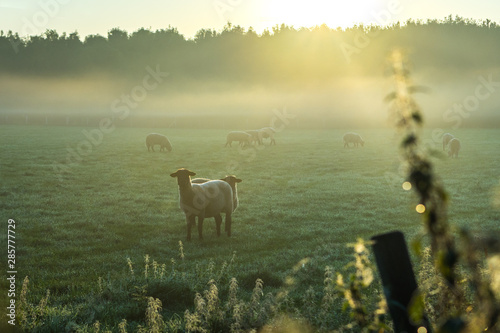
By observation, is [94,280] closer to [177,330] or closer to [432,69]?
[177,330]

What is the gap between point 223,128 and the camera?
62875 mm

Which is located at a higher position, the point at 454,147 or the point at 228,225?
the point at 454,147

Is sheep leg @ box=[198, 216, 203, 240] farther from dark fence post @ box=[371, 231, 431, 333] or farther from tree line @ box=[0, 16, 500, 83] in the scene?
tree line @ box=[0, 16, 500, 83]

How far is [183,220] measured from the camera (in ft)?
40.9

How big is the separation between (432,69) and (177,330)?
11695 cm

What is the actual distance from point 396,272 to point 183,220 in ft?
33.9

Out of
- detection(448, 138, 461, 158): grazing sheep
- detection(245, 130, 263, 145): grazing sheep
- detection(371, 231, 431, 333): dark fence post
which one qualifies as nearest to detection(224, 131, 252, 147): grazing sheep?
detection(245, 130, 263, 145): grazing sheep

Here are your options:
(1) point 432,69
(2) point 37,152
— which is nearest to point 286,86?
(1) point 432,69

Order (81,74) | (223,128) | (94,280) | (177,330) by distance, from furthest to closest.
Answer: (81,74), (223,128), (94,280), (177,330)

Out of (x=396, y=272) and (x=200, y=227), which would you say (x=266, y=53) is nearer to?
(x=200, y=227)

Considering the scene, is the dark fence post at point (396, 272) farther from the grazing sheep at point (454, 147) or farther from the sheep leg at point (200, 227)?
the grazing sheep at point (454, 147)

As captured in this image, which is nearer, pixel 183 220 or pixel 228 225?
pixel 228 225

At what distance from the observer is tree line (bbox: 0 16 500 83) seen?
345 feet

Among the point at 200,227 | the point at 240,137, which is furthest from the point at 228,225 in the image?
the point at 240,137
